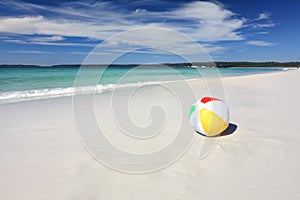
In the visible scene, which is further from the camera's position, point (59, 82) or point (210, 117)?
point (59, 82)

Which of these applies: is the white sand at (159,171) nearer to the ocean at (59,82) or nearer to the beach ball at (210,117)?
Result: the beach ball at (210,117)

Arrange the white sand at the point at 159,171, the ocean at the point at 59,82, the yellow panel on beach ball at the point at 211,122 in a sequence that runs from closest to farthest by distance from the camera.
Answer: the white sand at the point at 159,171, the yellow panel on beach ball at the point at 211,122, the ocean at the point at 59,82

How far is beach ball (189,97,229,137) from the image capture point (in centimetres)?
443

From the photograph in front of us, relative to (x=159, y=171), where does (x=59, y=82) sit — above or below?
above

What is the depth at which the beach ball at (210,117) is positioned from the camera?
443cm

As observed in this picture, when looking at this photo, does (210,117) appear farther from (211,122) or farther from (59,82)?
(59,82)

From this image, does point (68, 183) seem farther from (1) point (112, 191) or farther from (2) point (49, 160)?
(2) point (49, 160)

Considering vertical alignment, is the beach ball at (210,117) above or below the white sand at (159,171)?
above

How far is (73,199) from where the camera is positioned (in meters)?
2.66

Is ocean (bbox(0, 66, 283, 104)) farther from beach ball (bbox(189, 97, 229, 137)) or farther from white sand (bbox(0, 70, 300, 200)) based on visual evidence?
beach ball (bbox(189, 97, 229, 137))

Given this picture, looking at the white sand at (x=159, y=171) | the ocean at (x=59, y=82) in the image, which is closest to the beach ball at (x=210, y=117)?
the white sand at (x=159, y=171)

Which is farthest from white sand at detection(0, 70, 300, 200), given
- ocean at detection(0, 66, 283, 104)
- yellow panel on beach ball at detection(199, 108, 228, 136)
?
ocean at detection(0, 66, 283, 104)

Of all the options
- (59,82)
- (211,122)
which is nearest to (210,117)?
(211,122)

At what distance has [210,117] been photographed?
14.5 ft
